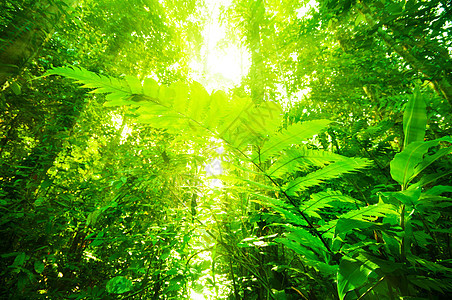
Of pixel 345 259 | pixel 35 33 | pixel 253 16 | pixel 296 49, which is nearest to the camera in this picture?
pixel 345 259

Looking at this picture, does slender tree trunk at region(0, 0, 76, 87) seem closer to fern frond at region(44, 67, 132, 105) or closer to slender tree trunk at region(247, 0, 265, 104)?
fern frond at region(44, 67, 132, 105)

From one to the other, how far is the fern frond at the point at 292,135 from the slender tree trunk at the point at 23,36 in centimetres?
207

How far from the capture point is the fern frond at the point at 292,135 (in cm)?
46

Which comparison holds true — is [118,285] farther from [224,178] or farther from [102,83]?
[102,83]

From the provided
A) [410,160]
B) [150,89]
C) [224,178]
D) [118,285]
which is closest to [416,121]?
[410,160]

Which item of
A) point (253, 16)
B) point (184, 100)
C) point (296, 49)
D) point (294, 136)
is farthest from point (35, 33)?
point (296, 49)

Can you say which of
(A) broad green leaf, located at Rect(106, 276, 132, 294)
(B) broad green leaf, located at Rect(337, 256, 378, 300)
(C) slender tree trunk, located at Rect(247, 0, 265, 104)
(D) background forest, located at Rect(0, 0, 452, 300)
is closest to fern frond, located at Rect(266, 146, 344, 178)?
(D) background forest, located at Rect(0, 0, 452, 300)

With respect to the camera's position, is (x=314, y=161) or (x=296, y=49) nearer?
(x=314, y=161)

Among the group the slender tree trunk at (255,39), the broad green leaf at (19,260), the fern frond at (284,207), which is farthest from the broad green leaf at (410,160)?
the slender tree trunk at (255,39)

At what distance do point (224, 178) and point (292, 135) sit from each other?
271 millimetres

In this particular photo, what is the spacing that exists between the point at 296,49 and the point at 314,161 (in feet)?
24.0

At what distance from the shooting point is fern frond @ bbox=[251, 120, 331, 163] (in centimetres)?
46

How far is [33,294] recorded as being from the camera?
4.98 feet

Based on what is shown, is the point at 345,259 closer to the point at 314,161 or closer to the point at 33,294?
the point at 314,161
